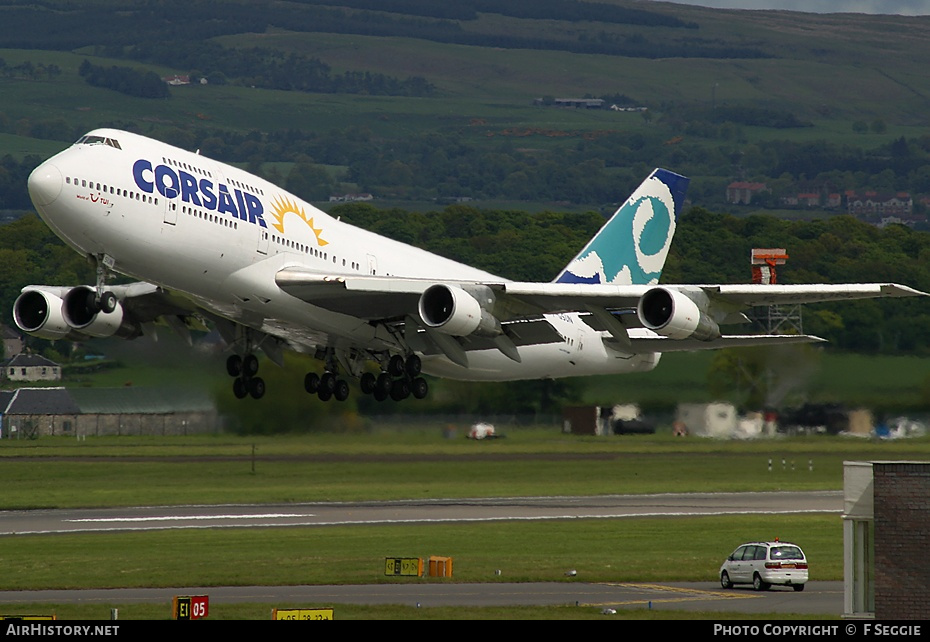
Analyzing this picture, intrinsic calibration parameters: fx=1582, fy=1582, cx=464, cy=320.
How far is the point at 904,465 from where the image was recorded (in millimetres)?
33688

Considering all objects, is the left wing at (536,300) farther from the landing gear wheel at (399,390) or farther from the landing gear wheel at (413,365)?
the landing gear wheel at (399,390)

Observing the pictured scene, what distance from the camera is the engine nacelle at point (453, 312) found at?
131 feet

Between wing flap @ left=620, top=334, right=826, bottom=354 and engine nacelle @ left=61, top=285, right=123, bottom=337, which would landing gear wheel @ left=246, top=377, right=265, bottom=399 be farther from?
wing flap @ left=620, top=334, right=826, bottom=354

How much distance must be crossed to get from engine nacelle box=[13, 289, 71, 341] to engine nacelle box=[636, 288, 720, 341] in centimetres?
1580

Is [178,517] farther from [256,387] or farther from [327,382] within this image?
[256,387]

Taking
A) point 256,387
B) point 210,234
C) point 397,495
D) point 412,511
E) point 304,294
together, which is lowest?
point 412,511

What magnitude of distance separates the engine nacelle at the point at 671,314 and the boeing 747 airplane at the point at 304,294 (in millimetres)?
45

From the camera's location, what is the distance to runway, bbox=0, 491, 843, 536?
200ft

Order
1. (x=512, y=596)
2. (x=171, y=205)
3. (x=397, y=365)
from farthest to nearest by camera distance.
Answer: (x=512, y=596)
(x=397, y=365)
(x=171, y=205)

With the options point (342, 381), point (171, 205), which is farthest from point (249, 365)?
point (171, 205)

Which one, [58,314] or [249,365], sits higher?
[58,314]

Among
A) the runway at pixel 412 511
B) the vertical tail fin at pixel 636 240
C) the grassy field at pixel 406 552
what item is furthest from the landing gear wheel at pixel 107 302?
the runway at pixel 412 511

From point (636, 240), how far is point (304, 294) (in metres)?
16.3

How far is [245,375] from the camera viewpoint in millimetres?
46344
